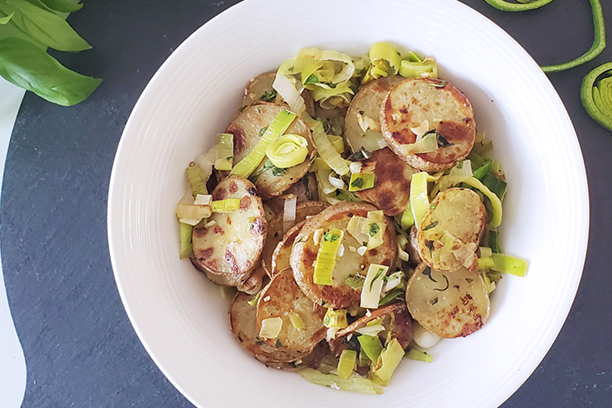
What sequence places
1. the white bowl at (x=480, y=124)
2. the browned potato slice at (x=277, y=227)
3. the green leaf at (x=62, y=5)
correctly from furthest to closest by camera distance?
the green leaf at (x=62, y=5)
the browned potato slice at (x=277, y=227)
the white bowl at (x=480, y=124)

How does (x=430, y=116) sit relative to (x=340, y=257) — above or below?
above

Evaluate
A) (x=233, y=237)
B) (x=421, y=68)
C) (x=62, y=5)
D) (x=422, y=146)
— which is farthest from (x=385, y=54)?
(x=62, y=5)

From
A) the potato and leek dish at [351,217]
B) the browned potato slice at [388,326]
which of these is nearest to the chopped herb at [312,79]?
the potato and leek dish at [351,217]

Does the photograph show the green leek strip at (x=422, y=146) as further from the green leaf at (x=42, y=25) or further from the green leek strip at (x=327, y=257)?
the green leaf at (x=42, y=25)

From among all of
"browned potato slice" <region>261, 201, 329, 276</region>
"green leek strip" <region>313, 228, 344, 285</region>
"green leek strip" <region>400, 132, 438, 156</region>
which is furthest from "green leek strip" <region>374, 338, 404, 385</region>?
"green leek strip" <region>400, 132, 438, 156</region>

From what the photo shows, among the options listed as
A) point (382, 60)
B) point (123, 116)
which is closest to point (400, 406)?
point (382, 60)

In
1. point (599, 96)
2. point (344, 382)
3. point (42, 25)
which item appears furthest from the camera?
point (599, 96)

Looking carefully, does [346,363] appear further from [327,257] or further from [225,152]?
[225,152]
